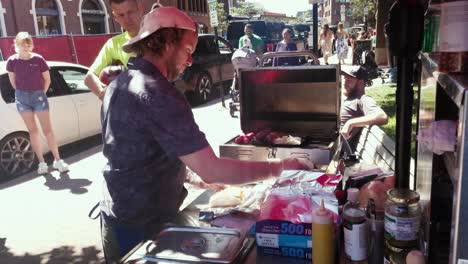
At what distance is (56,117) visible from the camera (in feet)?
22.7

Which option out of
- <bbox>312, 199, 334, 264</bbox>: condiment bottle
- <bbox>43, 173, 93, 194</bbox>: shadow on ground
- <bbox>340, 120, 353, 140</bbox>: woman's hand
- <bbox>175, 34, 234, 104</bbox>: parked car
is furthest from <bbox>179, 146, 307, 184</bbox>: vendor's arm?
<bbox>175, 34, 234, 104</bbox>: parked car

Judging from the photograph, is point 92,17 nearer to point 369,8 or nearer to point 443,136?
point 369,8

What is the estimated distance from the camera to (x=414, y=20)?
1.46 m

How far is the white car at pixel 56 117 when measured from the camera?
20.4 feet

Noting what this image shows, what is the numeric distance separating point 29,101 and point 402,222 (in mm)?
5973

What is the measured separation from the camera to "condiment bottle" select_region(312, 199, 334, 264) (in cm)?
142

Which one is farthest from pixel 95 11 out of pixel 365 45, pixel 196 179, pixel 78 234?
pixel 196 179

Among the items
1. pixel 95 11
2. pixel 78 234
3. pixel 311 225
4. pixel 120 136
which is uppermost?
pixel 95 11

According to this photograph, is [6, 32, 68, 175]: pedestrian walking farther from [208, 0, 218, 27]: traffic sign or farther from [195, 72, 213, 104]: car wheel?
[195, 72, 213, 104]: car wheel

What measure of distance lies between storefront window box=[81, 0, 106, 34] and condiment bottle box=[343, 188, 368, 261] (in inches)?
991

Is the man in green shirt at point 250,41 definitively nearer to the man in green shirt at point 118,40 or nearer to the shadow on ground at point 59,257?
the man in green shirt at point 118,40

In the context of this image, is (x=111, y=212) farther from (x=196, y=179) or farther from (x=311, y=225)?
(x=311, y=225)

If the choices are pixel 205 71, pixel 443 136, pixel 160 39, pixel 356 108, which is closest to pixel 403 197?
pixel 443 136

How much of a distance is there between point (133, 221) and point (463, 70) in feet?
4.76
